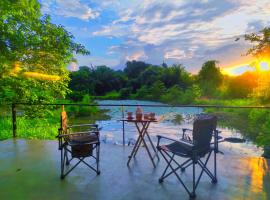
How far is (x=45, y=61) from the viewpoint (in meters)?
6.29

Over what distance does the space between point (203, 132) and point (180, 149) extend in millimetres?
362

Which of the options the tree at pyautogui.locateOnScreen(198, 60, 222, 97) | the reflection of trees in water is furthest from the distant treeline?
the reflection of trees in water

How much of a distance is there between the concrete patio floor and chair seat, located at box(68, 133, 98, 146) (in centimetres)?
47

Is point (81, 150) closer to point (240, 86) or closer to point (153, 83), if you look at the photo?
point (240, 86)

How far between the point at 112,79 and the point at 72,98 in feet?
23.9

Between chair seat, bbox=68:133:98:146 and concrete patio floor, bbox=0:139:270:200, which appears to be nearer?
concrete patio floor, bbox=0:139:270:200

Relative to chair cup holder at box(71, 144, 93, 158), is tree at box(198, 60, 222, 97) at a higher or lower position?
higher

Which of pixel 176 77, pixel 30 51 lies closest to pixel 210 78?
pixel 176 77

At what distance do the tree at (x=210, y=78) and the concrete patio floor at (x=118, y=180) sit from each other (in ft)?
88.0

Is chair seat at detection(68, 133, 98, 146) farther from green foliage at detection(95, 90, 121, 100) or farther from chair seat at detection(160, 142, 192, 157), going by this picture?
green foliage at detection(95, 90, 121, 100)

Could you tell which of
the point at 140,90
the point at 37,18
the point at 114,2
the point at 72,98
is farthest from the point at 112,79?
the point at 37,18

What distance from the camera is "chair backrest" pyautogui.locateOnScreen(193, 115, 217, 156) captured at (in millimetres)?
2893

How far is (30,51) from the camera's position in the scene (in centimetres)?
601

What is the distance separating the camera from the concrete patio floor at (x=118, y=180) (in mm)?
2861
